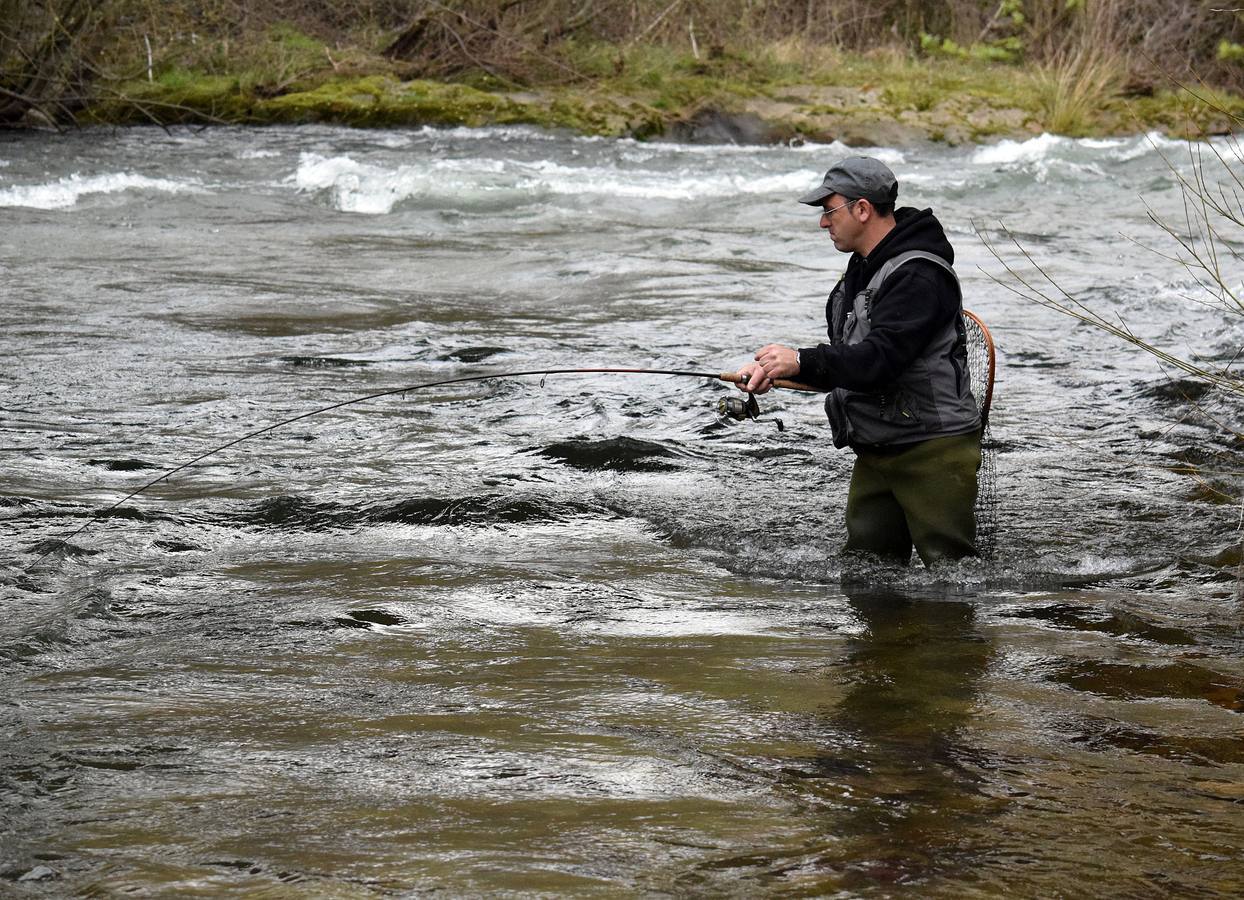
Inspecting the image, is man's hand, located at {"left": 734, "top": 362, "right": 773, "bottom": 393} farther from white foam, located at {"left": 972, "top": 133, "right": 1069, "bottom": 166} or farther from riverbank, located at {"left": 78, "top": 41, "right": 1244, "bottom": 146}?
riverbank, located at {"left": 78, "top": 41, "right": 1244, "bottom": 146}

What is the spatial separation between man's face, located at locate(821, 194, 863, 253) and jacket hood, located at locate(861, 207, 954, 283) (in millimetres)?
88

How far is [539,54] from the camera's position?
79.4 feet

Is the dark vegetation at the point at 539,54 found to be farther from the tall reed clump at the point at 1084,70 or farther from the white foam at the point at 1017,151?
the white foam at the point at 1017,151

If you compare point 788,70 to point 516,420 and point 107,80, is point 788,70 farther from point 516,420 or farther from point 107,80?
point 516,420

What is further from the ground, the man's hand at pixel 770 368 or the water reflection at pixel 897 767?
the man's hand at pixel 770 368

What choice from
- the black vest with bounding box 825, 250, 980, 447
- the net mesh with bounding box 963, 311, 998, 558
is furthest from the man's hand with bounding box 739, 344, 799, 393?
the net mesh with bounding box 963, 311, 998, 558

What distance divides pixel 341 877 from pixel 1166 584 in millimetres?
3556

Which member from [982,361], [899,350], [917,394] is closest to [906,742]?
[899,350]

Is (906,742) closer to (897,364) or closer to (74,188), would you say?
(897,364)

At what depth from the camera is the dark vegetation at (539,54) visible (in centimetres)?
2045

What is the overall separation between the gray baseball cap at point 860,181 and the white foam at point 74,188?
38.1 ft

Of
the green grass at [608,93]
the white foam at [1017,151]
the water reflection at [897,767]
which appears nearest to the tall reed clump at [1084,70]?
the green grass at [608,93]

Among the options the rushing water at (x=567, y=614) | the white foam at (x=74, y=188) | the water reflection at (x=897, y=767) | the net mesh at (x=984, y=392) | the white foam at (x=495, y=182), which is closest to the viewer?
the water reflection at (x=897, y=767)

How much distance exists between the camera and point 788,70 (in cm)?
2527
